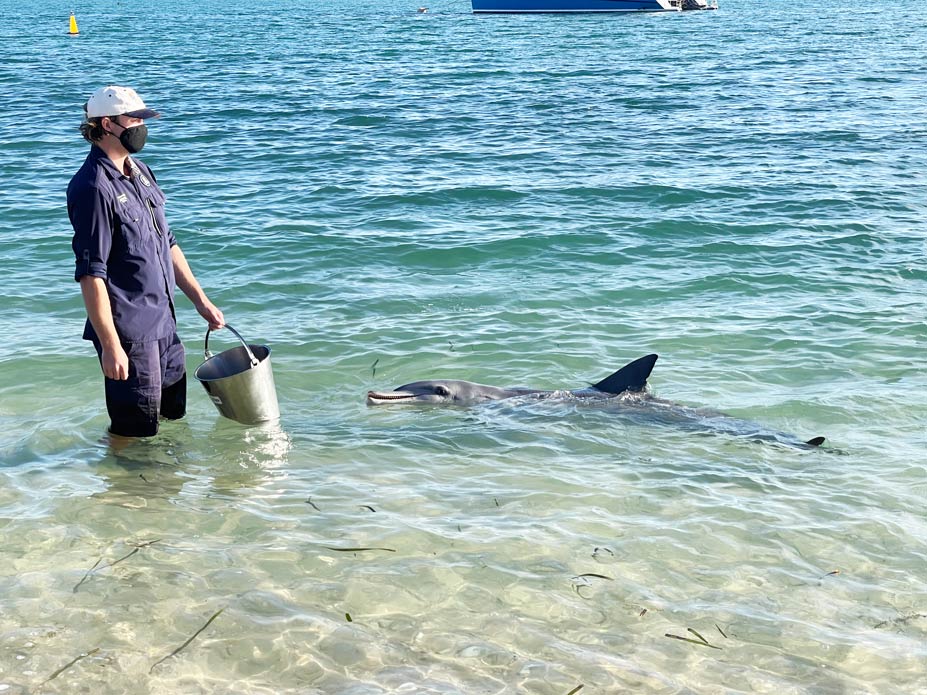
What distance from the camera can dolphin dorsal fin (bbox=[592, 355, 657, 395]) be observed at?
26.6 feet

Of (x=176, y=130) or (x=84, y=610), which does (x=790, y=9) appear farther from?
(x=84, y=610)

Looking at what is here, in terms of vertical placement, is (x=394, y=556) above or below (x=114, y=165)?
below

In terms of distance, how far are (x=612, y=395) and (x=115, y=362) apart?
4.07 metres

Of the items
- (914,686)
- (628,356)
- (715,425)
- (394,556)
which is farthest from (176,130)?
(914,686)

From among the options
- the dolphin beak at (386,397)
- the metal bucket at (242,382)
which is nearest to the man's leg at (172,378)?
the metal bucket at (242,382)

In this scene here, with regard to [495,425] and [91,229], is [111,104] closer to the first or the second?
[91,229]

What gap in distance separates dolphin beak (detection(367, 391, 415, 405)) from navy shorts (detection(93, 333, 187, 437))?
6.44 feet

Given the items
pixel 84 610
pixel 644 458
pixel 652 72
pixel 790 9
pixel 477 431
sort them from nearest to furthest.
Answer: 1. pixel 84 610
2. pixel 644 458
3. pixel 477 431
4. pixel 652 72
5. pixel 790 9

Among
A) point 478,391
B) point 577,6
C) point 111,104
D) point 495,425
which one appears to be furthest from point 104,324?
point 577,6

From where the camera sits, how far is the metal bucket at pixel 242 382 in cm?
658

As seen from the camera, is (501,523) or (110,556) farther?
(501,523)

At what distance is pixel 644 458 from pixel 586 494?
910mm

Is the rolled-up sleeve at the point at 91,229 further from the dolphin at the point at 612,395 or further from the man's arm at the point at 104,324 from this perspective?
the dolphin at the point at 612,395

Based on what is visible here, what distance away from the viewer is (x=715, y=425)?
8008 millimetres
